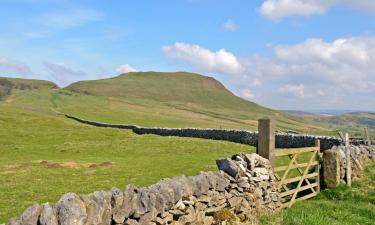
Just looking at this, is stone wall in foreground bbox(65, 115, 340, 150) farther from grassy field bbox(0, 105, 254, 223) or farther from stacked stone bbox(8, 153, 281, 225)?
stacked stone bbox(8, 153, 281, 225)

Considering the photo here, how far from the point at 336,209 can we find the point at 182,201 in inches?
272

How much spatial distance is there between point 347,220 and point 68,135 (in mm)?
39731

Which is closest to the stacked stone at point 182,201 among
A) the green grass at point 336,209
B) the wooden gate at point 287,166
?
the wooden gate at point 287,166

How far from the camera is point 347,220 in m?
14.1

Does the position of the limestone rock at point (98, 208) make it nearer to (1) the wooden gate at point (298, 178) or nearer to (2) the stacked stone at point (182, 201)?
(2) the stacked stone at point (182, 201)

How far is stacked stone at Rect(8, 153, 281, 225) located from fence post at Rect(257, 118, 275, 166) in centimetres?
48

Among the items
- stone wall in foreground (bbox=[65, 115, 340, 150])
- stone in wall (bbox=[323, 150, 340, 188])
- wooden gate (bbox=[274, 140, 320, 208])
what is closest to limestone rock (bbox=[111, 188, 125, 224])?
wooden gate (bbox=[274, 140, 320, 208])

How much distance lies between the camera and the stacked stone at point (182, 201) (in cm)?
Answer: 821

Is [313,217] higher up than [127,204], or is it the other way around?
[127,204]

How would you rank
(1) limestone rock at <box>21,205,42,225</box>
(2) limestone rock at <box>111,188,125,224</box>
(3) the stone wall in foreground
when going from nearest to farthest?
1. (1) limestone rock at <box>21,205,42,225</box>
2. (2) limestone rock at <box>111,188,125,224</box>
3. (3) the stone wall in foreground

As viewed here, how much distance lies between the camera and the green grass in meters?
13.3

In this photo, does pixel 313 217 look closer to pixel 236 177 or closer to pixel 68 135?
pixel 236 177

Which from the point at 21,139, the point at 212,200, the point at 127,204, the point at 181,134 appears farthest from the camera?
the point at 181,134

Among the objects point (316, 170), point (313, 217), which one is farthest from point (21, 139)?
point (313, 217)
